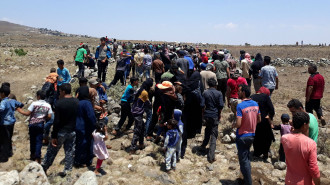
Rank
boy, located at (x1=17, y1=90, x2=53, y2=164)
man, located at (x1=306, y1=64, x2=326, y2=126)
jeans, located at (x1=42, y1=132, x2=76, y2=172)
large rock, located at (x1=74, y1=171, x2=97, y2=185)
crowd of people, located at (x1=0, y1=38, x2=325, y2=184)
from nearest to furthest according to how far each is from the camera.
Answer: crowd of people, located at (x1=0, y1=38, x2=325, y2=184) < large rock, located at (x1=74, y1=171, x2=97, y2=185) < jeans, located at (x1=42, y1=132, x2=76, y2=172) < boy, located at (x1=17, y1=90, x2=53, y2=164) < man, located at (x1=306, y1=64, x2=326, y2=126)

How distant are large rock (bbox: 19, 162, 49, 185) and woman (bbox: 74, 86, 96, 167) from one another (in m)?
0.95

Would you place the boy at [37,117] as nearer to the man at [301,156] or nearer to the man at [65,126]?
the man at [65,126]

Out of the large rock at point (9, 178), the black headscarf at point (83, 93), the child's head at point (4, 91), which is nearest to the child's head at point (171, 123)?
the black headscarf at point (83, 93)

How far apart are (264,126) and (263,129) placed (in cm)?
8

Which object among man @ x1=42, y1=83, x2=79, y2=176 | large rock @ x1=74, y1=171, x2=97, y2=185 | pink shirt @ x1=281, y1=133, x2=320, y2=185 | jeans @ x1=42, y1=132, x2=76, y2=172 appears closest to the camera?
pink shirt @ x1=281, y1=133, x2=320, y2=185

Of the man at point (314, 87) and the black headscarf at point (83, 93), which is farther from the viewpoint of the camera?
the man at point (314, 87)

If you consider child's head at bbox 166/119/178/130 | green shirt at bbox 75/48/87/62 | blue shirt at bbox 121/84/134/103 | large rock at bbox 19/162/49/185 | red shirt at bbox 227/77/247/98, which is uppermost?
green shirt at bbox 75/48/87/62

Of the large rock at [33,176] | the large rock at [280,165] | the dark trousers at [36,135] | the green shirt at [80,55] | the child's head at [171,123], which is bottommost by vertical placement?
the large rock at [280,165]

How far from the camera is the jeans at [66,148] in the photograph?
15.6ft

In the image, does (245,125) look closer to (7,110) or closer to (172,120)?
(172,120)

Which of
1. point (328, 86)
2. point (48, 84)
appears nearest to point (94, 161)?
point (48, 84)

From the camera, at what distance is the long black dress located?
17.8ft

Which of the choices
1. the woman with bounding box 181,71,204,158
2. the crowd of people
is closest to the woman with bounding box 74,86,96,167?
the crowd of people

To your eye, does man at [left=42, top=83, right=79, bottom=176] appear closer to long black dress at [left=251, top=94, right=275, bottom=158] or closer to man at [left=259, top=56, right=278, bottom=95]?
long black dress at [left=251, top=94, right=275, bottom=158]
